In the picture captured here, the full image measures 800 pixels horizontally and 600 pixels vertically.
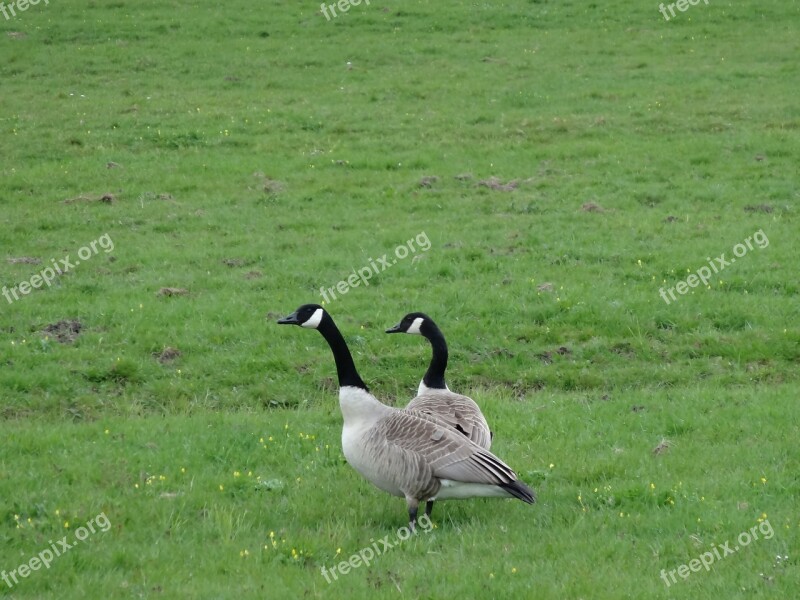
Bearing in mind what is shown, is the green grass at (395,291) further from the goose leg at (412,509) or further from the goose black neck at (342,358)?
the goose black neck at (342,358)

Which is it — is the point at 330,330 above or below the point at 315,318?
below

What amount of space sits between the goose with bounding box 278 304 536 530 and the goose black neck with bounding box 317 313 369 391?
0.01 m

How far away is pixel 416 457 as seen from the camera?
9.24 meters

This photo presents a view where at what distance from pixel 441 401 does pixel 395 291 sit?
7289 millimetres

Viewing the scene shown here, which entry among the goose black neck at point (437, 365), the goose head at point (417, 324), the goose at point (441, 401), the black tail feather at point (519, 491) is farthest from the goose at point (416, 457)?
the goose head at point (417, 324)

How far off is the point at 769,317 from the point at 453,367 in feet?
17.6

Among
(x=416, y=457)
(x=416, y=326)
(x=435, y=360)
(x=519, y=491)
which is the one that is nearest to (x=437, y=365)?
(x=435, y=360)

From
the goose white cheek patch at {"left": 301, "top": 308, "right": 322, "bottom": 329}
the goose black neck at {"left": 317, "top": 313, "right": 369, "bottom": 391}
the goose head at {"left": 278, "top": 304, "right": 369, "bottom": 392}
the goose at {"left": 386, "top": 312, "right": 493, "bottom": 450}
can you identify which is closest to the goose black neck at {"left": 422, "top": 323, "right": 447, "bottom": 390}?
the goose at {"left": 386, "top": 312, "right": 493, "bottom": 450}

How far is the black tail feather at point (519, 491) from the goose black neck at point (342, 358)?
1.96 m

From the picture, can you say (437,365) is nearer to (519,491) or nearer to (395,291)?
(519,491)

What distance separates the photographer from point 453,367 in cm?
1541

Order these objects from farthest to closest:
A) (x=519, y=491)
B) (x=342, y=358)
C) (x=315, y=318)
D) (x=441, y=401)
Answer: (x=441, y=401) < (x=315, y=318) < (x=342, y=358) < (x=519, y=491)

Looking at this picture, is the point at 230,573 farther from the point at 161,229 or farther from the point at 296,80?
the point at 296,80

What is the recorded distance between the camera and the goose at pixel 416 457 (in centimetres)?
901
